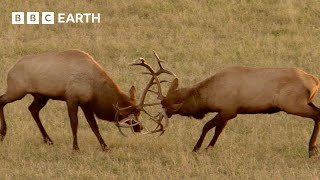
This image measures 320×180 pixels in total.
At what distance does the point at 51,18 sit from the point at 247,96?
11.8 metres

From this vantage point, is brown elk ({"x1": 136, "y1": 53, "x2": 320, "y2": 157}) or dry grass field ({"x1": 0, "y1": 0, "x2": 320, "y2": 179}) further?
brown elk ({"x1": 136, "y1": 53, "x2": 320, "y2": 157})

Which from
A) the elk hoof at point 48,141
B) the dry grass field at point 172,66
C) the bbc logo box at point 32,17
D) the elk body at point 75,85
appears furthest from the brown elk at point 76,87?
the bbc logo box at point 32,17

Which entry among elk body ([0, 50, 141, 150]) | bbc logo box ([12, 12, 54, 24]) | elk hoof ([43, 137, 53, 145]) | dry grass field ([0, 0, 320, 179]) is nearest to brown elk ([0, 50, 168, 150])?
elk body ([0, 50, 141, 150])

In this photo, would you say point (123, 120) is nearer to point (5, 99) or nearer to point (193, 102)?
point (193, 102)

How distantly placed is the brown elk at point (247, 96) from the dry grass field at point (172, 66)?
0.55 metres

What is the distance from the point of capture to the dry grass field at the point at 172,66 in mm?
11688

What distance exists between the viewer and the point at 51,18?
23359 mm

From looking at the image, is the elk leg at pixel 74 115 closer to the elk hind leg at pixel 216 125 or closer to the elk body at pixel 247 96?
the elk body at pixel 247 96

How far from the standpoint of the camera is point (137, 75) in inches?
718

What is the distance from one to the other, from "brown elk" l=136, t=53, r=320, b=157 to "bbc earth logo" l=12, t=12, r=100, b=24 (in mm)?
10620

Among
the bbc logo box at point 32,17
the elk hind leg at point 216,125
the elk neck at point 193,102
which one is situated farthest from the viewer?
the bbc logo box at point 32,17

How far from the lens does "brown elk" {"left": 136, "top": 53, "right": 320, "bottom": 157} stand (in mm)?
12211

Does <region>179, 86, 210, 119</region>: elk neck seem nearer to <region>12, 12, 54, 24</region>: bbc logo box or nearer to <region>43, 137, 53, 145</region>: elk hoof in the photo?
<region>43, 137, 53, 145</region>: elk hoof

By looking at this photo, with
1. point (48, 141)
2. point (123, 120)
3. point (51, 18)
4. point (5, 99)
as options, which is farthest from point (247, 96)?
point (51, 18)
